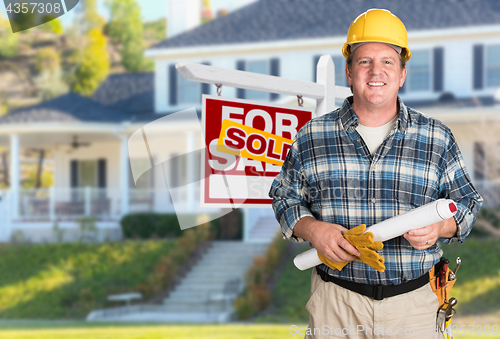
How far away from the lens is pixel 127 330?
10.1 metres

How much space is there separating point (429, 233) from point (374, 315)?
0.39m

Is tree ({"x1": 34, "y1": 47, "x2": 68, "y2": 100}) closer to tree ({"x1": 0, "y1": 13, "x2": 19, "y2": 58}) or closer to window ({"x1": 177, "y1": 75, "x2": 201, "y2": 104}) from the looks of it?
tree ({"x1": 0, "y1": 13, "x2": 19, "y2": 58})

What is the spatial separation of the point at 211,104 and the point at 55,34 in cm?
5703

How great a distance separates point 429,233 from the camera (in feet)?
6.51

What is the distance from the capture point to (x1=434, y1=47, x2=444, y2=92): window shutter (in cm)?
1594

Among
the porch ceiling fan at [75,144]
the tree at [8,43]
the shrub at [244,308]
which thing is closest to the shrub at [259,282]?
the shrub at [244,308]

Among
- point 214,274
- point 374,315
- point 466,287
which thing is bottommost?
point 214,274

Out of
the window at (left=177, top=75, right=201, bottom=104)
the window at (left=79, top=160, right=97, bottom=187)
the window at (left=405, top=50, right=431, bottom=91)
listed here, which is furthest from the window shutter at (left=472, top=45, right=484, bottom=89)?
the window at (left=79, top=160, right=97, bottom=187)

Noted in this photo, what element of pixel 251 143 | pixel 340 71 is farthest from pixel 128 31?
pixel 251 143

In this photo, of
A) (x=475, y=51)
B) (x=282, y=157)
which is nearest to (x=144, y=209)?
(x=475, y=51)

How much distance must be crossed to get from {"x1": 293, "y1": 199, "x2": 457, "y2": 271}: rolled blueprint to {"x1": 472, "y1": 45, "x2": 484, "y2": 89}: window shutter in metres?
15.2

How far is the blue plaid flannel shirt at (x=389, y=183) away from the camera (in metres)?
2.12

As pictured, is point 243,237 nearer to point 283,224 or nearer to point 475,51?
point 475,51

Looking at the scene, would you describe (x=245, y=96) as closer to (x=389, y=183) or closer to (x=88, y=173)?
(x=88, y=173)
